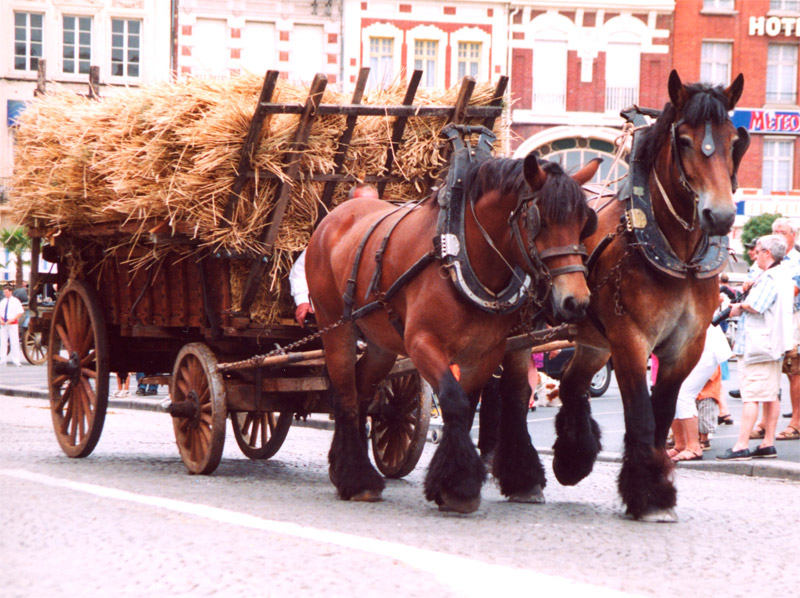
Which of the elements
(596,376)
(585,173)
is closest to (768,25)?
(596,376)

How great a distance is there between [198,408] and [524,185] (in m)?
3.14

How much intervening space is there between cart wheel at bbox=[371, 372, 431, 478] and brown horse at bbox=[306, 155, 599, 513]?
68 cm

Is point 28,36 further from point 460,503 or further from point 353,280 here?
point 460,503

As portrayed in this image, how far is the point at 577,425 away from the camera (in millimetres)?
7340

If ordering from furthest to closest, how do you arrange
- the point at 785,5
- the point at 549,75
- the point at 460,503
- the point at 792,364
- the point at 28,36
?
the point at 28,36
the point at 785,5
the point at 549,75
the point at 792,364
the point at 460,503

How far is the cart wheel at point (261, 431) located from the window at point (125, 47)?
33.2 metres

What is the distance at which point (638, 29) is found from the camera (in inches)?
1523

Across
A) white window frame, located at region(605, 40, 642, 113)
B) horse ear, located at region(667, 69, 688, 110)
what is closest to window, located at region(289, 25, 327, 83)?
white window frame, located at region(605, 40, 642, 113)

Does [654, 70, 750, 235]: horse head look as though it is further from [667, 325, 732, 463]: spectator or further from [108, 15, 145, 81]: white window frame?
[108, 15, 145, 81]: white window frame

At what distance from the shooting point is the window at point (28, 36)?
136 ft

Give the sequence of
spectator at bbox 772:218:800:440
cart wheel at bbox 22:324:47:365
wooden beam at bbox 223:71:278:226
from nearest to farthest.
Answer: wooden beam at bbox 223:71:278:226, spectator at bbox 772:218:800:440, cart wheel at bbox 22:324:47:365

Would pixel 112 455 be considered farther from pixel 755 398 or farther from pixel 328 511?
pixel 755 398

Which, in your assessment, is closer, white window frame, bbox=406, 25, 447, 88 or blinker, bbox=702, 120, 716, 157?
blinker, bbox=702, 120, 716, 157

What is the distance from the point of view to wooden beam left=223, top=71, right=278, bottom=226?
301 inches
